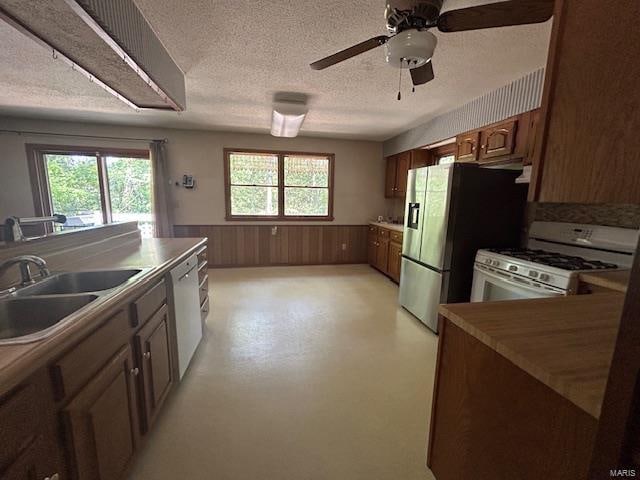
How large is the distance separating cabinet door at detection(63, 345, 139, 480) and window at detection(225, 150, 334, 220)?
3.93 meters

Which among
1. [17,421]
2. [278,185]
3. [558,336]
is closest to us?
[17,421]

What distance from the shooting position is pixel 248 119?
392 centimetres

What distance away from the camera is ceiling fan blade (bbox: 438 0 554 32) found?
1.16 meters

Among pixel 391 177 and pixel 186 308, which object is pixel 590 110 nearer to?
pixel 186 308

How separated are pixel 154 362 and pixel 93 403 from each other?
534 millimetres

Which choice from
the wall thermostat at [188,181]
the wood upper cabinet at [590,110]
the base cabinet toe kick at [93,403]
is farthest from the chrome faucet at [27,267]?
the wall thermostat at [188,181]

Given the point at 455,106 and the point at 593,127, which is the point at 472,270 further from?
the point at 593,127

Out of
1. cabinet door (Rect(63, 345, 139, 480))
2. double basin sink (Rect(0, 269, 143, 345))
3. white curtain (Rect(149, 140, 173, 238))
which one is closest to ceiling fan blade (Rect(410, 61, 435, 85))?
double basin sink (Rect(0, 269, 143, 345))

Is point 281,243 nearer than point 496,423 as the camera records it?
No

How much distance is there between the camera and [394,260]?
4.20m

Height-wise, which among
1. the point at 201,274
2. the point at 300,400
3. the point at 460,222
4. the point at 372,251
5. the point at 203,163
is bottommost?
Answer: the point at 300,400

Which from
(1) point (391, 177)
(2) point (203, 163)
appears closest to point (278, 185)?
(2) point (203, 163)

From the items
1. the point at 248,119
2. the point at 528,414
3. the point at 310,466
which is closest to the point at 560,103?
the point at 528,414

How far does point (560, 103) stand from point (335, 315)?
265 centimetres
